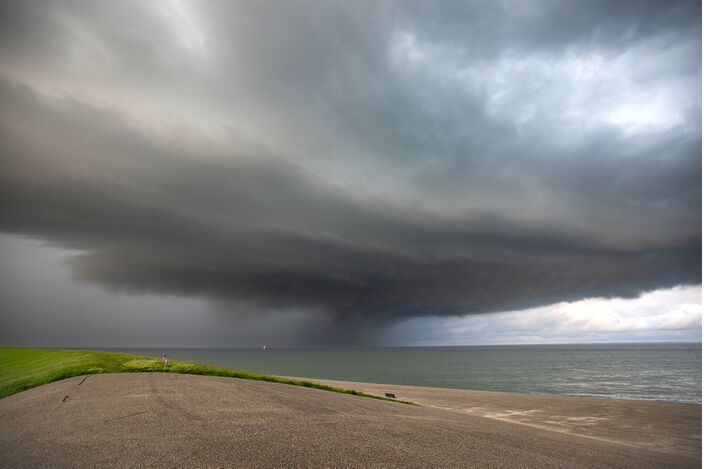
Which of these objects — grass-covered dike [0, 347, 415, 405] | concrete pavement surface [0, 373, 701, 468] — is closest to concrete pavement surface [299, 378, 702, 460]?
concrete pavement surface [0, 373, 701, 468]

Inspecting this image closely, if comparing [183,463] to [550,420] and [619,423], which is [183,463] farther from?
[619,423]

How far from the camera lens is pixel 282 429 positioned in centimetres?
1395

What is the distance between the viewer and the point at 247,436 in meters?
12.8

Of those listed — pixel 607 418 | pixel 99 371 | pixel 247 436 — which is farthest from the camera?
pixel 607 418

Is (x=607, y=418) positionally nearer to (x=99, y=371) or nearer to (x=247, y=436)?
(x=247, y=436)

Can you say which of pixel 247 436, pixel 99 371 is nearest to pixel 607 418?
pixel 247 436

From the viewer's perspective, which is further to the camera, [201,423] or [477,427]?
[477,427]

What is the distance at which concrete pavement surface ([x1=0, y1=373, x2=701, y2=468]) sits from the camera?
10984mm

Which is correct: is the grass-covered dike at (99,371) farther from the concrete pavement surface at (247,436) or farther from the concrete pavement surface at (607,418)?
the concrete pavement surface at (607,418)

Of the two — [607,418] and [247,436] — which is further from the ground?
[247,436]

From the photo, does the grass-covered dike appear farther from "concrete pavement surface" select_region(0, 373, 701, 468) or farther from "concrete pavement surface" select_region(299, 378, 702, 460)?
"concrete pavement surface" select_region(299, 378, 702, 460)

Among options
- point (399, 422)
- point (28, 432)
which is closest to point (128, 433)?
point (28, 432)

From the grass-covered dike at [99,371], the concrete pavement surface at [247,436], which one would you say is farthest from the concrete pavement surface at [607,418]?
the grass-covered dike at [99,371]

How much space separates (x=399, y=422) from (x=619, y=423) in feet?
75.1
